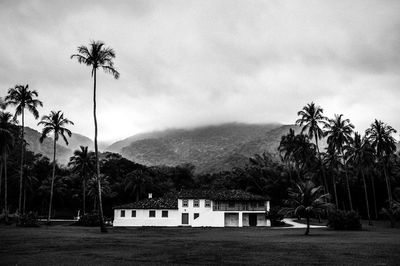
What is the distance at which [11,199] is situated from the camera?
263ft

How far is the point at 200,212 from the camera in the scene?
60688mm

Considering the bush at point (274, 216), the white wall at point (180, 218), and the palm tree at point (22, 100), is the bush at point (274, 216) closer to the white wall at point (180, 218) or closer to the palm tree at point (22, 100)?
the white wall at point (180, 218)

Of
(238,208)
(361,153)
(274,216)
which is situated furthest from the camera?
(238,208)

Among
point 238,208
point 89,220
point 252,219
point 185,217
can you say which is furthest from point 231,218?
point 89,220

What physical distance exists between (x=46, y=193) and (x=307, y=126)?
55.1m

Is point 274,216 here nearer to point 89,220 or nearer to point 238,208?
point 238,208

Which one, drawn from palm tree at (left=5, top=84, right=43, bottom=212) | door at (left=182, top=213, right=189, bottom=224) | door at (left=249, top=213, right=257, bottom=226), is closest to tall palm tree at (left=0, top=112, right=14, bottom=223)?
palm tree at (left=5, top=84, right=43, bottom=212)

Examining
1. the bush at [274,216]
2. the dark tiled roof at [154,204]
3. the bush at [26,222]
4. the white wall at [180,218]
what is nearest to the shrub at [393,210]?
the bush at [274,216]

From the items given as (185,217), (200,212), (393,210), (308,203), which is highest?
(308,203)

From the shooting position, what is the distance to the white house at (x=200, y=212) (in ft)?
197

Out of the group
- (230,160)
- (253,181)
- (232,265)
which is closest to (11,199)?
(253,181)

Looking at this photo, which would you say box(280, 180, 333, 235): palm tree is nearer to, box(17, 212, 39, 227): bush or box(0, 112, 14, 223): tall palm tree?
box(17, 212, 39, 227): bush

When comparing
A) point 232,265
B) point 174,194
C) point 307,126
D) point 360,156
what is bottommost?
point 232,265

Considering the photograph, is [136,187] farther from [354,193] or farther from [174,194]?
[354,193]
